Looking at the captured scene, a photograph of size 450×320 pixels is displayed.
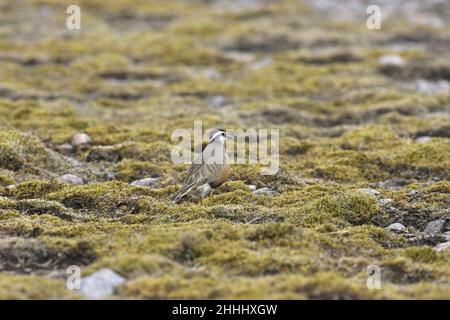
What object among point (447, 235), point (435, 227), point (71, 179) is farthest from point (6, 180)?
point (447, 235)

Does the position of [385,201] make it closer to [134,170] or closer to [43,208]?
[134,170]

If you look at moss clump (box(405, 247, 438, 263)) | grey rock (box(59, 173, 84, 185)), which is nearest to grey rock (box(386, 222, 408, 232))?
moss clump (box(405, 247, 438, 263))

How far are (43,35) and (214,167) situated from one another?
17698 millimetres

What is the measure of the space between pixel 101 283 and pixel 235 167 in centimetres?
553

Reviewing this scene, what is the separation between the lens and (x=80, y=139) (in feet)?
50.0

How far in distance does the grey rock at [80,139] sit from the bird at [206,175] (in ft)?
12.9

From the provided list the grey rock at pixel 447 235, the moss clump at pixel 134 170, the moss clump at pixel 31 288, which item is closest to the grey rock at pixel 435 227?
the grey rock at pixel 447 235

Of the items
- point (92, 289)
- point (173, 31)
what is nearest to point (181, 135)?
point (92, 289)

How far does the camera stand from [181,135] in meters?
15.7

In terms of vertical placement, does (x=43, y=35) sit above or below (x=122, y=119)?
above

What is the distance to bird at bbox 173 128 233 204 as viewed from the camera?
11547 millimetres
